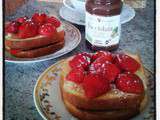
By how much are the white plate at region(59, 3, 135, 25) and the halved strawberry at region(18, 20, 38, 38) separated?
75 millimetres

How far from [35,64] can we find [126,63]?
0.19m

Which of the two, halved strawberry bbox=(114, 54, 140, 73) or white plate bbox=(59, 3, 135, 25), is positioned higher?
white plate bbox=(59, 3, 135, 25)

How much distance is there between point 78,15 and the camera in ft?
2.77

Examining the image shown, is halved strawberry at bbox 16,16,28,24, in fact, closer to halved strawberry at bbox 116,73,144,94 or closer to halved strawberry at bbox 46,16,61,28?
halved strawberry at bbox 46,16,61,28

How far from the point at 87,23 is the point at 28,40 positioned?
0.41 ft

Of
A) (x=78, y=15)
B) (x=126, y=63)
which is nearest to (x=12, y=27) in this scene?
(x=78, y=15)

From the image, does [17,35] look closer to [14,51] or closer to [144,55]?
[14,51]

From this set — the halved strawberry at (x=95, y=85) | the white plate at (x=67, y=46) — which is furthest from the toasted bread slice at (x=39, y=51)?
the halved strawberry at (x=95, y=85)

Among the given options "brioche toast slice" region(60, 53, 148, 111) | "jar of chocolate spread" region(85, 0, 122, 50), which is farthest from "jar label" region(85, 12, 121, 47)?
"brioche toast slice" region(60, 53, 148, 111)

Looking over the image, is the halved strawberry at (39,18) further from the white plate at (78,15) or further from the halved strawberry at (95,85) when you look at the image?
the halved strawberry at (95,85)

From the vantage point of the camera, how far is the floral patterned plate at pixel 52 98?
2.51 feet

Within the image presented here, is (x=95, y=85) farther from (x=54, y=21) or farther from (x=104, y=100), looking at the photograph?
(x=54, y=21)

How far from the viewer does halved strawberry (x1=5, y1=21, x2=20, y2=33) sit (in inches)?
31.7

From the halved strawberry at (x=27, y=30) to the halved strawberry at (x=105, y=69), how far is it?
5.6 inches
